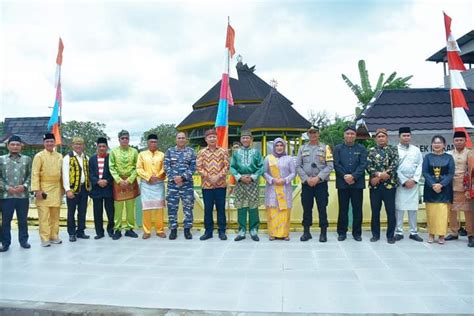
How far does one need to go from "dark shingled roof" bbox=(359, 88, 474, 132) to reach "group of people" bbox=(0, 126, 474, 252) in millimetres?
2693

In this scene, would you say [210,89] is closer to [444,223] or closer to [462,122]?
[462,122]

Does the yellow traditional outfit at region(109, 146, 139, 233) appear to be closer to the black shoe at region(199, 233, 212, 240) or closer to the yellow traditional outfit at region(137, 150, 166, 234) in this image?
the yellow traditional outfit at region(137, 150, 166, 234)

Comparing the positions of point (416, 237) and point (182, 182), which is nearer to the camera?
point (416, 237)

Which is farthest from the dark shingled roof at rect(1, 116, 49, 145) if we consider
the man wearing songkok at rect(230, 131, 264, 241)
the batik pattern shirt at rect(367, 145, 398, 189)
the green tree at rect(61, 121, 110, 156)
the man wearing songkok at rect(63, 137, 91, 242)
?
the batik pattern shirt at rect(367, 145, 398, 189)

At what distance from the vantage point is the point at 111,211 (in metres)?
6.13

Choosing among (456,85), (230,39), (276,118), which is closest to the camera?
(456,85)

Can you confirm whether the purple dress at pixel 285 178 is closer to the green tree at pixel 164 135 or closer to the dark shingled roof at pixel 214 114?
the dark shingled roof at pixel 214 114

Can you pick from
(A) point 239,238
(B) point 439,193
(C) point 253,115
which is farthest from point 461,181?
(C) point 253,115

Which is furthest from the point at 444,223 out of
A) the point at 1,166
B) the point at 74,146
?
the point at 1,166

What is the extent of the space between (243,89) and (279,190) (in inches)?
585

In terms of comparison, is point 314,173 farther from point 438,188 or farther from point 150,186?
point 150,186

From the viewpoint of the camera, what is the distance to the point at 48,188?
5652 millimetres

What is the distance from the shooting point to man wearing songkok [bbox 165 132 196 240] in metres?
5.90

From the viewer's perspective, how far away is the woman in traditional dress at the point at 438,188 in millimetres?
5324
